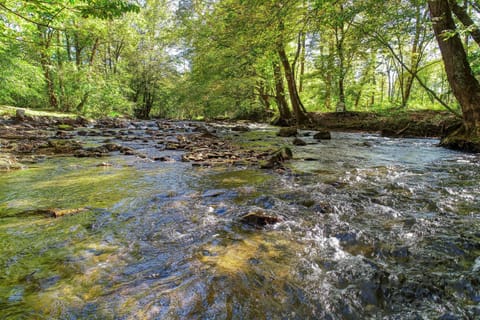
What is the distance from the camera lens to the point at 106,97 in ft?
76.6

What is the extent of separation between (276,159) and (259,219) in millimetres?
3711

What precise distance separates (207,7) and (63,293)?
21974mm

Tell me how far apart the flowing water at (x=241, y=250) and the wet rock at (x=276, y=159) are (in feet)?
4.34

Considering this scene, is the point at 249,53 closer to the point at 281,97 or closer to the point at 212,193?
the point at 281,97

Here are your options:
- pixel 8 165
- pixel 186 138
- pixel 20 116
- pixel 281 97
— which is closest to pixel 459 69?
pixel 186 138

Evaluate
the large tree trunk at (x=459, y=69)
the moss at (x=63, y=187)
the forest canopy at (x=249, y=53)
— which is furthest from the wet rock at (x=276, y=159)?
the large tree trunk at (x=459, y=69)

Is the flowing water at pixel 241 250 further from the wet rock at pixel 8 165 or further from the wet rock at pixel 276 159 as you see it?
the wet rock at pixel 276 159

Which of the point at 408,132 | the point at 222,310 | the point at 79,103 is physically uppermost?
the point at 79,103

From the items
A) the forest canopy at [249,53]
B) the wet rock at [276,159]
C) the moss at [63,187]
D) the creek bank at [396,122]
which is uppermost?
the forest canopy at [249,53]

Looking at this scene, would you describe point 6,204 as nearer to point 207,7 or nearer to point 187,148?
point 187,148

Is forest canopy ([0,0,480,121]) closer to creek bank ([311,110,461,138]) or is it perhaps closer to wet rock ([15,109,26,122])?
creek bank ([311,110,461,138])

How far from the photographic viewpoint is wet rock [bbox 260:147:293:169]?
639cm

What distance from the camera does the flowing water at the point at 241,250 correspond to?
190 centimetres

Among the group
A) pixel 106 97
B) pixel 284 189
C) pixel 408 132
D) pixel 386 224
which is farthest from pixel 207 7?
pixel 386 224
